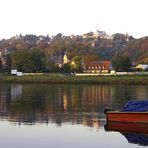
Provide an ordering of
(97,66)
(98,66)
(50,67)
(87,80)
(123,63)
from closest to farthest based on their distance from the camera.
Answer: (87,80)
(123,63)
(50,67)
(98,66)
(97,66)

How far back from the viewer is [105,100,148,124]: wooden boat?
34938 mm

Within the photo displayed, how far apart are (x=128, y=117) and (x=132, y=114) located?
0.37m

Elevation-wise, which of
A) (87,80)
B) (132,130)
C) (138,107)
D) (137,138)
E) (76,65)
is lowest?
(137,138)

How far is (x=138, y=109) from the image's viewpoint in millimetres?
35219

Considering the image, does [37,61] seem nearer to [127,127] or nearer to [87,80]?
[87,80]

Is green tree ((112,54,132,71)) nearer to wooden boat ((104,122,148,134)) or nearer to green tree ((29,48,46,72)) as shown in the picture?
green tree ((29,48,46,72))

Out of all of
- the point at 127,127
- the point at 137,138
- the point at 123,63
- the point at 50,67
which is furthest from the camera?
the point at 50,67

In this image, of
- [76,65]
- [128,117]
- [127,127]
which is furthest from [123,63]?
[127,127]

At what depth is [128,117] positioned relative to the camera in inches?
1400

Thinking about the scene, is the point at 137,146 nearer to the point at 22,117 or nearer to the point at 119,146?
the point at 119,146

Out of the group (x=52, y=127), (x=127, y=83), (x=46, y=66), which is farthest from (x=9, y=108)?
(x=46, y=66)

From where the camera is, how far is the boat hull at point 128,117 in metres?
34.9

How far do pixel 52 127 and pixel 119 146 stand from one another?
8200mm

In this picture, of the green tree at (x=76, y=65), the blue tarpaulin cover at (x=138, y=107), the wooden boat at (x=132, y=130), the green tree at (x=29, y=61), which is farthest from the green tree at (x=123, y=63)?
the wooden boat at (x=132, y=130)
